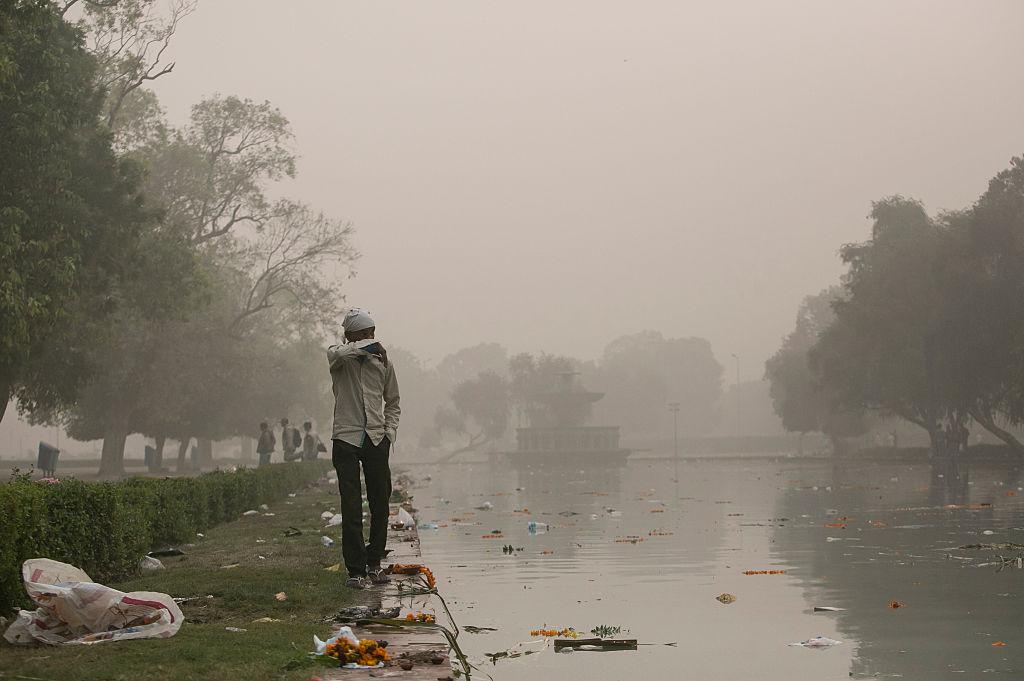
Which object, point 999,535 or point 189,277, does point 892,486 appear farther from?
point 189,277

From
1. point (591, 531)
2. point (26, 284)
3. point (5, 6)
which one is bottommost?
point (591, 531)

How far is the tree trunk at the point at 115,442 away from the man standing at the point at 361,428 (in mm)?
39605

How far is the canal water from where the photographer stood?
305 inches

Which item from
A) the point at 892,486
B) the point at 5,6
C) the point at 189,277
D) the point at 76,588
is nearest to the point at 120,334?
the point at 189,277

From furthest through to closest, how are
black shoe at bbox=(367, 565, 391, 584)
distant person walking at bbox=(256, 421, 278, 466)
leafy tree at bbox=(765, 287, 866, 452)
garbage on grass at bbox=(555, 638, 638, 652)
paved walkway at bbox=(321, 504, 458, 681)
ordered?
leafy tree at bbox=(765, 287, 866, 452) < distant person walking at bbox=(256, 421, 278, 466) < black shoe at bbox=(367, 565, 391, 584) < garbage on grass at bbox=(555, 638, 638, 652) < paved walkway at bbox=(321, 504, 458, 681)

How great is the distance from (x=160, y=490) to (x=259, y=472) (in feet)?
35.0

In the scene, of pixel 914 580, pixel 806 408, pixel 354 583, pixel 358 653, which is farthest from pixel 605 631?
pixel 806 408

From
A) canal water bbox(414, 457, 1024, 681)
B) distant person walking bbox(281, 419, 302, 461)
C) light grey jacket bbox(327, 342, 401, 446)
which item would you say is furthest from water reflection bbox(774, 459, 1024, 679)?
distant person walking bbox(281, 419, 302, 461)

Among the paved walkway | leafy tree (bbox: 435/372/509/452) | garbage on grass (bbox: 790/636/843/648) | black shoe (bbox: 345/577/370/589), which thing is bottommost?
garbage on grass (bbox: 790/636/843/648)

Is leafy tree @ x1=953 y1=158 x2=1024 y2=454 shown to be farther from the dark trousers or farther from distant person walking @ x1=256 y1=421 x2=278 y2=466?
the dark trousers

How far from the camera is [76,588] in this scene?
7.07 meters

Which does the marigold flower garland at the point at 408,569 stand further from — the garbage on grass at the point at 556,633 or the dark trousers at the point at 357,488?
the garbage on grass at the point at 556,633

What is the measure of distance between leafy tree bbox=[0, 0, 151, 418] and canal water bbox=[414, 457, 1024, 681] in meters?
9.74

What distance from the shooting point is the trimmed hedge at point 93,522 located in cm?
785
